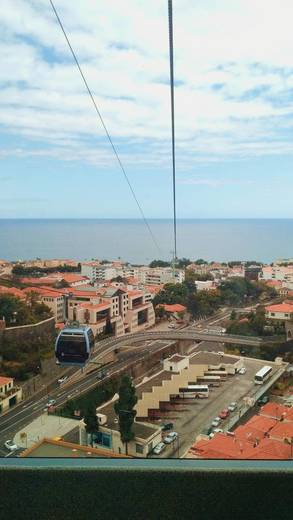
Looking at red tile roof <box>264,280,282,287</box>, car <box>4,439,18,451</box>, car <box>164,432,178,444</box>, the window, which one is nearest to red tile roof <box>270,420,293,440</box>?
car <box>164,432,178,444</box>

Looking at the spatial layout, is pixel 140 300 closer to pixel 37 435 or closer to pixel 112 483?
pixel 37 435

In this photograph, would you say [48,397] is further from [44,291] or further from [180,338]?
[180,338]

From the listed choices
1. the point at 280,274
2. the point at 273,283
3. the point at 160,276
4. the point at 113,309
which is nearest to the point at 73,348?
the point at 113,309

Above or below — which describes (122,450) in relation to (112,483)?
below

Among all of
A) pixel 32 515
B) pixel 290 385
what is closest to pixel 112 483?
pixel 32 515

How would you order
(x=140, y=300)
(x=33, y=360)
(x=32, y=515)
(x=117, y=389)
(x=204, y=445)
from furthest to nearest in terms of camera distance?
(x=140, y=300) → (x=33, y=360) → (x=117, y=389) → (x=204, y=445) → (x=32, y=515)

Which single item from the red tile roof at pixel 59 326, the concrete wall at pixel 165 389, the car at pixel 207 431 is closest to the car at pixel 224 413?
the car at pixel 207 431

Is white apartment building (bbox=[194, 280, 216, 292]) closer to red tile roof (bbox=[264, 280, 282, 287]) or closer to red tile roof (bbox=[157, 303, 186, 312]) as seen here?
red tile roof (bbox=[157, 303, 186, 312])
